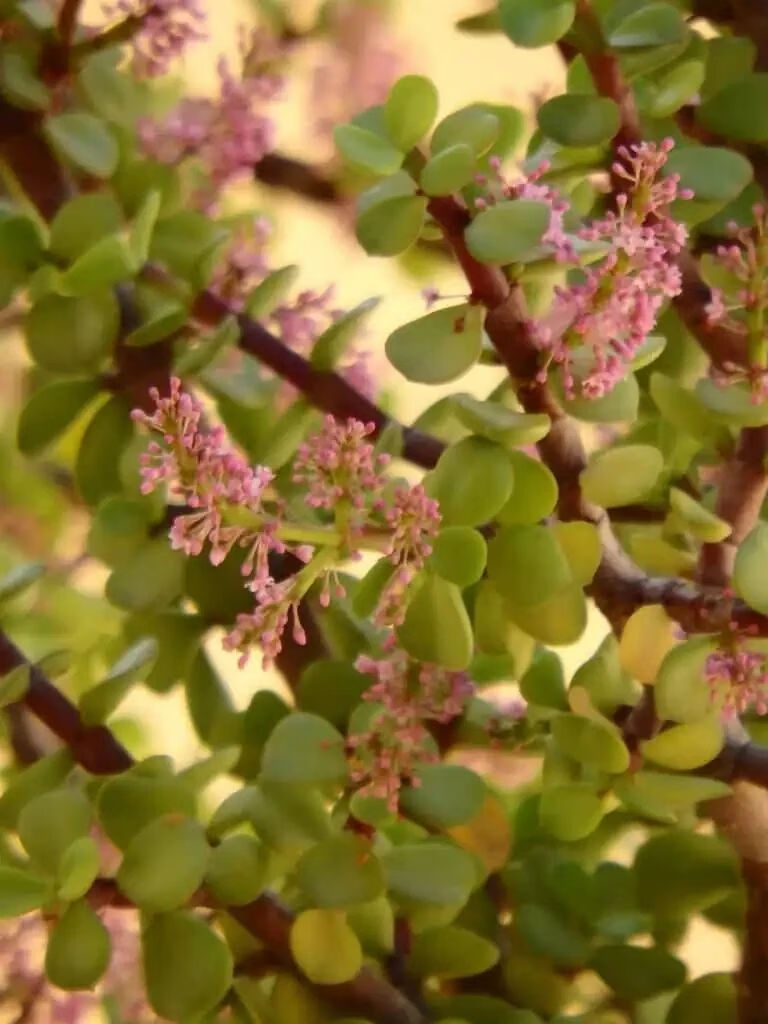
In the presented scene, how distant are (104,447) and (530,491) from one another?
0.15m

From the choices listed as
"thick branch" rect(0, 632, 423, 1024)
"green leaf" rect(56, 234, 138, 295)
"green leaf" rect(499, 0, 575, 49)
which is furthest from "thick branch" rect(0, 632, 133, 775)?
"green leaf" rect(499, 0, 575, 49)

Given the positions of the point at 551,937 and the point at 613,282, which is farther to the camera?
the point at 551,937

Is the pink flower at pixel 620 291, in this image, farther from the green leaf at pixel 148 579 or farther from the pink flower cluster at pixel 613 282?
the green leaf at pixel 148 579

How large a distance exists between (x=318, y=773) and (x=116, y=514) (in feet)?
0.32

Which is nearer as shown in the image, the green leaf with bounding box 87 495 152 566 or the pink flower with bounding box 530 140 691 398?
the pink flower with bounding box 530 140 691 398

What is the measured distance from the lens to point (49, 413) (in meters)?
0.34

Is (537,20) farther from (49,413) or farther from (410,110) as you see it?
(49,413)

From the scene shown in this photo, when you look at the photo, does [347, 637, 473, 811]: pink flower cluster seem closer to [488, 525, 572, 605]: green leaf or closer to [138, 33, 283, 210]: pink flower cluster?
[488, 525, 572, 605]: green leaf

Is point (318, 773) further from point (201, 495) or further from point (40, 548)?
point (40, 548)

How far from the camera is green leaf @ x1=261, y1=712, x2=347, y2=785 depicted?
0.29m

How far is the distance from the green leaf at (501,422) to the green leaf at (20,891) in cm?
Answer: 14

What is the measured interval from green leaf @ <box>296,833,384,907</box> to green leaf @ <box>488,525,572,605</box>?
0.08 m

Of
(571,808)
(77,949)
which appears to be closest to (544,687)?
(571,808)

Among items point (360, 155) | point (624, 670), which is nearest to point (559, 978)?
point (624, 670)
